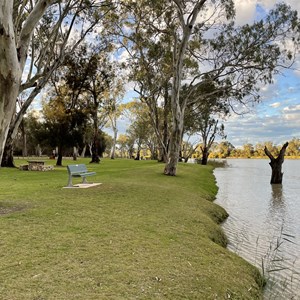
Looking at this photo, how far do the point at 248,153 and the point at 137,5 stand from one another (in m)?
125

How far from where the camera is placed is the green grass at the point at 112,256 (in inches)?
153

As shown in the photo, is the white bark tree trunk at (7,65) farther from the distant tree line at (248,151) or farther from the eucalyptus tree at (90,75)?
the distant tree line at (248,151)

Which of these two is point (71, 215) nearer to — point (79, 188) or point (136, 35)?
point (79, 188)

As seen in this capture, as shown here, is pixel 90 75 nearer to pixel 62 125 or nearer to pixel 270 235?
pixel 62 125

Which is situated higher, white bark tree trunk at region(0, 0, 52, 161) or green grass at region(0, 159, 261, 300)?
white bark tree trunk at region(0, 0, 52, 161)

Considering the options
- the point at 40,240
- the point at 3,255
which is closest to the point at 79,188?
the point at 40,240

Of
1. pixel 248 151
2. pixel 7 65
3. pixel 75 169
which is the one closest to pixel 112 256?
pixel 7 65

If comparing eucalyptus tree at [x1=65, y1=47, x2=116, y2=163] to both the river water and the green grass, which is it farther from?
the green grass

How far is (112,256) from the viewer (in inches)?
193

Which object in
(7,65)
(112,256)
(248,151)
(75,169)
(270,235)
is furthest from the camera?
(248,151)

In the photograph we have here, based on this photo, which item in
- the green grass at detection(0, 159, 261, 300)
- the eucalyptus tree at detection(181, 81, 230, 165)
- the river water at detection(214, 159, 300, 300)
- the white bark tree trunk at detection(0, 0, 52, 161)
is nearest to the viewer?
the green grass at detection(0, 159, 261, 300)

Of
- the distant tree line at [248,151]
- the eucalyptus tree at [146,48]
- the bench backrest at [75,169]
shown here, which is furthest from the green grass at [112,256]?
the distant tree line at [248,151]

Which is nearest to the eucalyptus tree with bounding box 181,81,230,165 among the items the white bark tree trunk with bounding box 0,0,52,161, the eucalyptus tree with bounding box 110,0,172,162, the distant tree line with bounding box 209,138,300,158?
the eucalyptus tree with bounding box 110,0,172,162

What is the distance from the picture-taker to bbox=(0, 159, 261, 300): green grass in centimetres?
388
